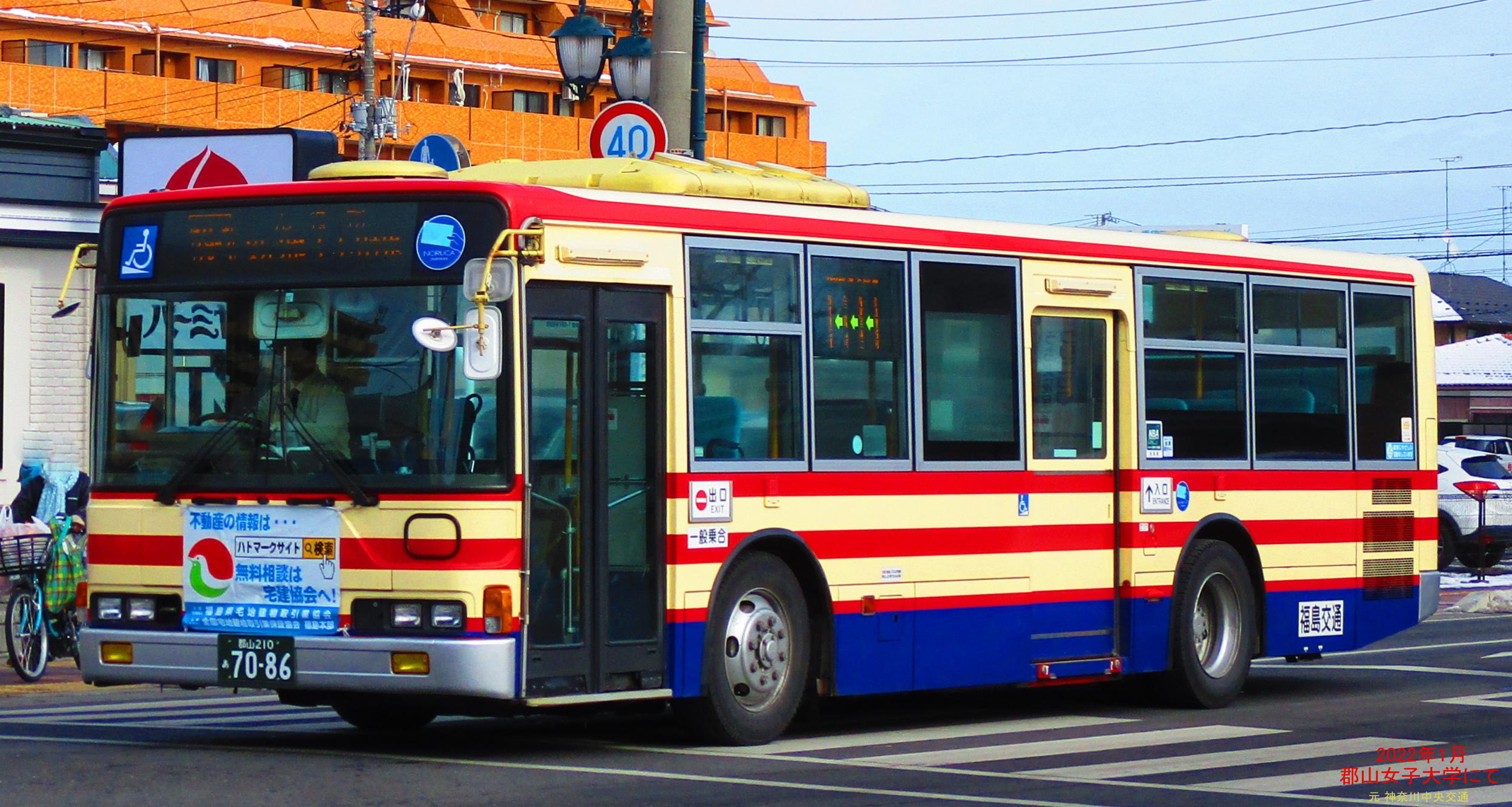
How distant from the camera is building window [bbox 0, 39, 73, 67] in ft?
207

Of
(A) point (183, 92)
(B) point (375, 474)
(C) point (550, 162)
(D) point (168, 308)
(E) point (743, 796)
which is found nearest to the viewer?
(E) point (743, 796)

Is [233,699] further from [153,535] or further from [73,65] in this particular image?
[73,65]

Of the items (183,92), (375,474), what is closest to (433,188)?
(375,474)

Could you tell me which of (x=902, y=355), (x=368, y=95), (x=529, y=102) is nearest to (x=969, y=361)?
(x=902, y=355)

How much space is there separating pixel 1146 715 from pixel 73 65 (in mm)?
56573

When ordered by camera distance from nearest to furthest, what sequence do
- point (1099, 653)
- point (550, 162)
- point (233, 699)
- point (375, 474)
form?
point (375, 474) < point (550, 162) < point (1099, 653) < point (233, 699)

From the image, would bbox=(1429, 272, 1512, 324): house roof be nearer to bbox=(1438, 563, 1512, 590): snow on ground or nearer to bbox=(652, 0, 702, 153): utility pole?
bbox=(1438, 563, 1512, 590): snow on ground

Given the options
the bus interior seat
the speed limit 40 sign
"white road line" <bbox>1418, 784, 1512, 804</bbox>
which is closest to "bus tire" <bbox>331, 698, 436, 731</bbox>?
the bus interior seat

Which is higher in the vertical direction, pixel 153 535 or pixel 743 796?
pixel 153 535

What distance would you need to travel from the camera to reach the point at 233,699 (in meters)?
14.6

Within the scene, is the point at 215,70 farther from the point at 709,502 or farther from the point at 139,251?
the point at 709,502

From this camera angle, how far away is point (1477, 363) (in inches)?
3223

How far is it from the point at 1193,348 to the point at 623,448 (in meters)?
5.14

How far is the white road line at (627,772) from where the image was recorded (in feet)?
31.6
